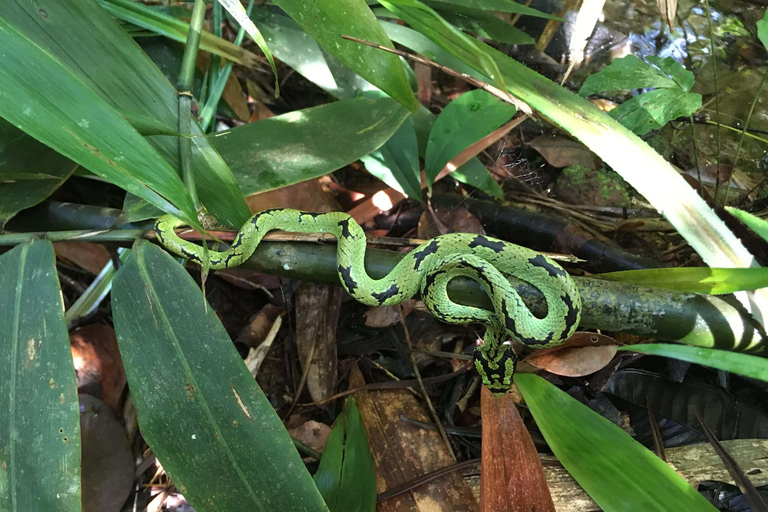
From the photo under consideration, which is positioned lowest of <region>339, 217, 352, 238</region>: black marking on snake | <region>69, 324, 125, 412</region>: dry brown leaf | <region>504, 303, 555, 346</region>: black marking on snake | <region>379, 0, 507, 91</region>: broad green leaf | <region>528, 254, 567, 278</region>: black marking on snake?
<region>69, 324, 125, 412</region>: dry brown leaf

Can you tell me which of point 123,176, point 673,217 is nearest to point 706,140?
point 673,217

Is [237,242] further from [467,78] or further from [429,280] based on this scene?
[467,78]

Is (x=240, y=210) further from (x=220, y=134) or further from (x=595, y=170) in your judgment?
(x=595, y=170)

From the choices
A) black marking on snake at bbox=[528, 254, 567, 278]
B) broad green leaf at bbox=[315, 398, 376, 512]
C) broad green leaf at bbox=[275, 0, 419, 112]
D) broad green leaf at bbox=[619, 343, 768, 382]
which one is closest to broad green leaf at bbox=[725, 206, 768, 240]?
broad green leaf at bbox=[619, 343, 768, 382]

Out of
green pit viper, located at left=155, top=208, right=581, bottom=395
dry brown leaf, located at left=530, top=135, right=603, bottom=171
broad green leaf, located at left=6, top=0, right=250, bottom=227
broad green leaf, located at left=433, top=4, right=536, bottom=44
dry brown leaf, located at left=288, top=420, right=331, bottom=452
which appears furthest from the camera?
dry brown leaf, located at left=530, top=135, right=603, bottom=171

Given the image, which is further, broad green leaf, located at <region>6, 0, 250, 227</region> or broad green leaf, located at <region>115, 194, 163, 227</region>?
broad green leaf, located at <region>115, 194, 163, 227</region>

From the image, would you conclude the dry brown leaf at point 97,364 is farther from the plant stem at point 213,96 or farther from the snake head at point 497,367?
the snake head at point 497,367

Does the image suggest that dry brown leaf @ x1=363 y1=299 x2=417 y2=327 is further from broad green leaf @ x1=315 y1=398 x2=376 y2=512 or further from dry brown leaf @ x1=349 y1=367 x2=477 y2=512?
broad green leaf @ x1=315 y1=398 x2=376 y2=512
